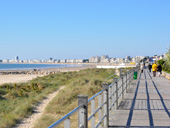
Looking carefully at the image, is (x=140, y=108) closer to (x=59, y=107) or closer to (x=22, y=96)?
(x=59, y=107)

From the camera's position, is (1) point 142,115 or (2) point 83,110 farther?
(1) point 142,115

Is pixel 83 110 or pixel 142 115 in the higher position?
pixel 83 110

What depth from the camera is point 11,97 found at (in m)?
19.1

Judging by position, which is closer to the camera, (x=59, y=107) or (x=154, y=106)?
(x=154, y=106)

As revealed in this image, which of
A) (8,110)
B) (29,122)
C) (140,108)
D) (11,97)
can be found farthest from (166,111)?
(11,97)

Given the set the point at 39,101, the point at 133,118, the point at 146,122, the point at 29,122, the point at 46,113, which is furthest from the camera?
the point at 39,101

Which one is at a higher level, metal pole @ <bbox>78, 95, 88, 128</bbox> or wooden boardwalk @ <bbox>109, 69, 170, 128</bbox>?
metal pole @ <bbox>78, 95, 88, 128</bbox>

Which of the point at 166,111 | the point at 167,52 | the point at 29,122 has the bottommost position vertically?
the point at 29,122

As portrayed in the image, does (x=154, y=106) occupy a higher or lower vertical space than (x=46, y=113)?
higher

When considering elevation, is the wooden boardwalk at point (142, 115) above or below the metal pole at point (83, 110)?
below

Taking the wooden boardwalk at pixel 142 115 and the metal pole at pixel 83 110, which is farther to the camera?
the wooden boardwalk at pixel 142 115

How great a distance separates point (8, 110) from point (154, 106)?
324 inches

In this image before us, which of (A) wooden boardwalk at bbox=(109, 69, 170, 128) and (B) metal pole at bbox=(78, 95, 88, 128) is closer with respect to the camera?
(B) metal pole at bbox=(78, 95, 88, 128)

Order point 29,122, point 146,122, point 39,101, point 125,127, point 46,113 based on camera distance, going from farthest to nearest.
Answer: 1. point 39,101
2. point 46,113
3. point 29,122
4. point 146,122
5. point 125,127
